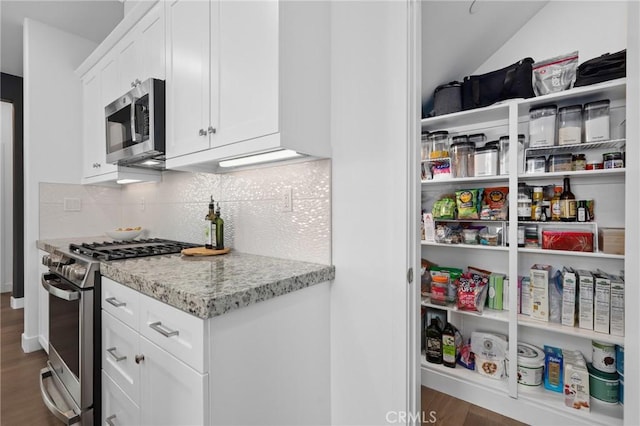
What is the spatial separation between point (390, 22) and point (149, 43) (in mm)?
1350

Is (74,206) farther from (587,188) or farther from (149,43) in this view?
(587,188)

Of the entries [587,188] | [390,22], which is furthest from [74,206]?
[587,188]

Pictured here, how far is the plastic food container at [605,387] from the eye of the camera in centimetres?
158

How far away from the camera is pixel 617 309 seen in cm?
159

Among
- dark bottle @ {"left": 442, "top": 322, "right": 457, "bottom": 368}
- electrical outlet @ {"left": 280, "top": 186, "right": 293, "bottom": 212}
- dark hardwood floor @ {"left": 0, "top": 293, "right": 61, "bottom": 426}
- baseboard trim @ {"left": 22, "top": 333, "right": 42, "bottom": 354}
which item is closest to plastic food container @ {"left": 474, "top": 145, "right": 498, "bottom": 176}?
dark bottle @ {"left": 442, "top": 322, "right": 457, "bottom": 368}

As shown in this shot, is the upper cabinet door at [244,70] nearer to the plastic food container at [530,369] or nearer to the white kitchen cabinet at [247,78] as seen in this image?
the white kitchen cabinet at [247,78]

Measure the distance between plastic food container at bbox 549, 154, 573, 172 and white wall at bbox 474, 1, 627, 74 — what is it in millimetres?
719

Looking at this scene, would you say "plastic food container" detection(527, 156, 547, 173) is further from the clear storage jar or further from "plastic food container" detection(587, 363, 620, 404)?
"plastic food container" detection(587, 363, 620, 404)

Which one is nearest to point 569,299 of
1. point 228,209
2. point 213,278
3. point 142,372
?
point 213,278

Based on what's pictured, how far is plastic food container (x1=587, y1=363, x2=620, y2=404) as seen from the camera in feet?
5.18

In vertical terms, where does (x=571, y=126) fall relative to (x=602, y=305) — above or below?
above

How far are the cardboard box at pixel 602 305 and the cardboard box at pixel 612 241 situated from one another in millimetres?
165

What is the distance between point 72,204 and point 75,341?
5.53 feet

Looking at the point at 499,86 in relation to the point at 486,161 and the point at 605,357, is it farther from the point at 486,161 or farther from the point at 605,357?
the point at 605,357
